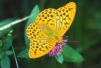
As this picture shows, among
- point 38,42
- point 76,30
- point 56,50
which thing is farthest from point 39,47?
point 76,30

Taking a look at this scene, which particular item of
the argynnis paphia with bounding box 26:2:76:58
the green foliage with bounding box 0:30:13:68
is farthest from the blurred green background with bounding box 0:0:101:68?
the argynnis paphia with bounding box 26:2:76:58

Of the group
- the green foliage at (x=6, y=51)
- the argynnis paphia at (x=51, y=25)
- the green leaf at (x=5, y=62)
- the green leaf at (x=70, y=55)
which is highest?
the argynnis paphia at (x=51, y=25)

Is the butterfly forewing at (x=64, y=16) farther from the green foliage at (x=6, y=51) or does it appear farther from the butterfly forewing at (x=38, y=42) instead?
the green foliage at (x=6, y=51)

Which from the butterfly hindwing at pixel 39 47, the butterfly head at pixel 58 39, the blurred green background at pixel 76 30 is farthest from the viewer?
the blurred green background at pixel 76 30

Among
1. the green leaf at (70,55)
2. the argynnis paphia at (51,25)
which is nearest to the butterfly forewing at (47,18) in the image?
the argynnis paphia at (51,25)

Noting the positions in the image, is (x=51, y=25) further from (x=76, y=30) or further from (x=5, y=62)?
(x=76, y=30)

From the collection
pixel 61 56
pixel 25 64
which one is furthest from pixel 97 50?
pixel 61 56
